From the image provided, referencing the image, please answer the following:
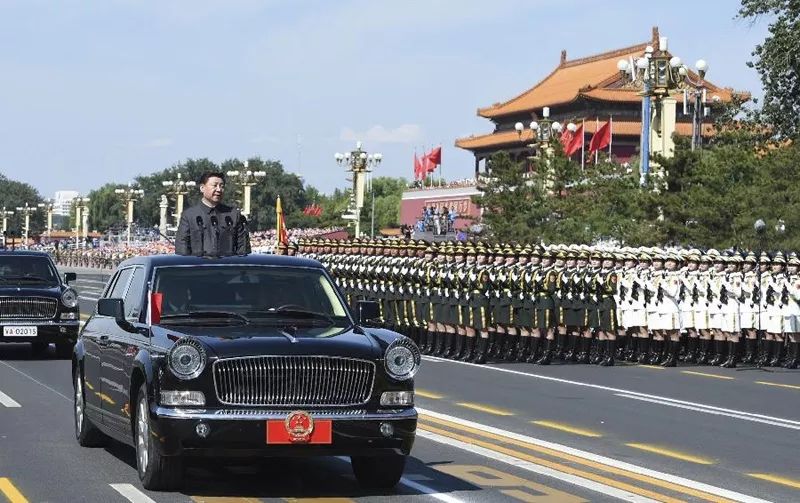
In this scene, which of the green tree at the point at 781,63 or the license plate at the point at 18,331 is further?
the green tree at the point at 781,63

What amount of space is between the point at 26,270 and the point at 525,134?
6718 cm

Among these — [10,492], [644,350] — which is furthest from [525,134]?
[10,492]

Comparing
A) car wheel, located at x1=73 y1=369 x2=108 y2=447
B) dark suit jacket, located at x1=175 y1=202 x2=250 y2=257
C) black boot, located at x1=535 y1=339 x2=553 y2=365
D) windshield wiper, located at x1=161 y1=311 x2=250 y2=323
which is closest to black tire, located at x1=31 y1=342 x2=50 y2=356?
black boot, located at x1=535 y1=339 x2=553 y2=365

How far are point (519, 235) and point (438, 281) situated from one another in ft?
65.3

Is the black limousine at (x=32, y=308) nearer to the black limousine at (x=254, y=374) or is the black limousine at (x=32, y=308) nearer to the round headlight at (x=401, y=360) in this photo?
the black limousine at (x=254, y=374)

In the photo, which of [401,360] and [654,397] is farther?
[654,397]

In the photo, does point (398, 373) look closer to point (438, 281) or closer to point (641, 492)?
point (641, 492)

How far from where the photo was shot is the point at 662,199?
37.1 meters

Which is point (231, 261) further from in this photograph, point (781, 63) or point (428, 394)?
point (781, 63)

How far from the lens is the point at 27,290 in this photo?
941 inches

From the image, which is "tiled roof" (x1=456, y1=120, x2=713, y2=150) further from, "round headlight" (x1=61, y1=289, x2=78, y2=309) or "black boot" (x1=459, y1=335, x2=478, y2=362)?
"round headlight" (x1=61, y1=289, x2=78, y2=309)

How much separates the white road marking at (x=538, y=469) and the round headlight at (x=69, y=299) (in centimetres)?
1079

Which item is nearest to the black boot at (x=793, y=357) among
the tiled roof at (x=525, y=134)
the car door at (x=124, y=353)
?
the car door at (x=124, y=353)

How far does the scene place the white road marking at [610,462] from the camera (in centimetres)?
1067
